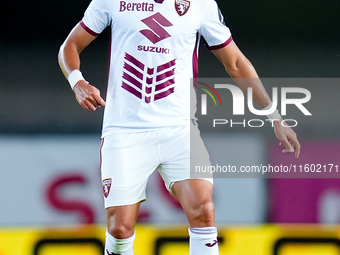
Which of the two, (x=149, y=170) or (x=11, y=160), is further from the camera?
(x=11, y=160)

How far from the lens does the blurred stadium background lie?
115 inches

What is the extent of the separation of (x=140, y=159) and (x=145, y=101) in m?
0.25

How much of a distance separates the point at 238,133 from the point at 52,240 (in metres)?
1.51

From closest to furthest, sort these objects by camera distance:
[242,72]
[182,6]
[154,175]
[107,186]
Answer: [107,186]
[182,6]
[242,72]
[154,175]

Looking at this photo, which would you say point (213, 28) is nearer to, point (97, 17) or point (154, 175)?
point (97, 17)

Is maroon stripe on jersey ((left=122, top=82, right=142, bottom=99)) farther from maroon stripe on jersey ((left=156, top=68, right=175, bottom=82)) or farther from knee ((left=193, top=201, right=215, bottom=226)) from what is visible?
knee ((left=193, top=201, right=215, bottom=226))

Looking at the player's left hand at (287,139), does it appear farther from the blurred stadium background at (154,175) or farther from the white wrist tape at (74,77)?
the blurred stadium background at (154,175)

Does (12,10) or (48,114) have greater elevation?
(12,10)

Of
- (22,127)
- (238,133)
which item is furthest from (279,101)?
(22,127)

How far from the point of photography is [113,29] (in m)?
1.92

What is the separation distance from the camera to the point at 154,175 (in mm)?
3020

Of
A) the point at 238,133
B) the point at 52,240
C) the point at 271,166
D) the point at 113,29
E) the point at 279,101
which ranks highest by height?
the point at 113,29

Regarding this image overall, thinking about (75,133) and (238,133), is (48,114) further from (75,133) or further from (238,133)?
(238,133)

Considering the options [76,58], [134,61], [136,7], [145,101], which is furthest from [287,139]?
[76,58]
